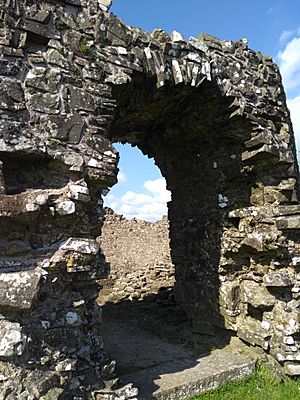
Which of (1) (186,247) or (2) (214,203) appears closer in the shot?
(2) (214,203)

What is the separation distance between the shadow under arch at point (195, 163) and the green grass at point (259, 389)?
1092 millimetres

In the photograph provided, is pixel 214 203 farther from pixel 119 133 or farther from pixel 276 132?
pixel 119 133

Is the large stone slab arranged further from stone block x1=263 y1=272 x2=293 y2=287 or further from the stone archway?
stone block x1=263 y1=272 x2=293 y2=287

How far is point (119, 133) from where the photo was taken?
6113 mm

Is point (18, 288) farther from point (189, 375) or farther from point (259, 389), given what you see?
point (259, 389)

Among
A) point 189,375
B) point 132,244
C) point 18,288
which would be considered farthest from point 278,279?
point 132,244

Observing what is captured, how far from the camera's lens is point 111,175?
12.2 ft

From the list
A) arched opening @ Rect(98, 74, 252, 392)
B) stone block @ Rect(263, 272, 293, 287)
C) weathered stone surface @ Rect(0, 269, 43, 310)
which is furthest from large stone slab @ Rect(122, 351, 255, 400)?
weathered stone surface @ Rect(0, 269, 43, 310)

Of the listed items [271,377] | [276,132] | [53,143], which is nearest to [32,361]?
[53,143]

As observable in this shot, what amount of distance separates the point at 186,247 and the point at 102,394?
345cm

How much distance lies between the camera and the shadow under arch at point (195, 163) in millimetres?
5000

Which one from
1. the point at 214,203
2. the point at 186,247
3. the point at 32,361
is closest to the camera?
the point at 32,361

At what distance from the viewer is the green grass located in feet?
13.8

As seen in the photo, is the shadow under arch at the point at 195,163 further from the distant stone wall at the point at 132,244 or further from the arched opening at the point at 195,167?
the distant stone wall at the point at 132,244
